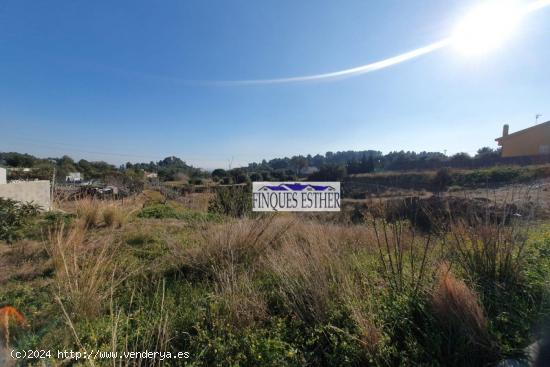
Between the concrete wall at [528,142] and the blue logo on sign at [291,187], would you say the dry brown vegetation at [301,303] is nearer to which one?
the blue logo on sign at [291,187]

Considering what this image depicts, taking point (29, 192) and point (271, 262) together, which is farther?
point (29, 192)

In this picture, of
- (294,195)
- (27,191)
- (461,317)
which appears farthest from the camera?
(294,195)

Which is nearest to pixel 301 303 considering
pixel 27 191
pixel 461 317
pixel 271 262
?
pixel 271 262

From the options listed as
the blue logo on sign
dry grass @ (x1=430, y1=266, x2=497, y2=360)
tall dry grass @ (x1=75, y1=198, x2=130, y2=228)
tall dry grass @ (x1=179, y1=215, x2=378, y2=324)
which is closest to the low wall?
tall dry grass @ (x1=75, y1=198, x2=130, y2=228)

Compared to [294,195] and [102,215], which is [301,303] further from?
[294,195]

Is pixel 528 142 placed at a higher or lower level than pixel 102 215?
higher

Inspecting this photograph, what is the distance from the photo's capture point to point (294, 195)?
7984 mm

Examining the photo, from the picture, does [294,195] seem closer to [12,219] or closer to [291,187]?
[291,187]

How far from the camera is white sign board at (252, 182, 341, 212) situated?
7.80m

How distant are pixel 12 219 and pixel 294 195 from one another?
669 cm

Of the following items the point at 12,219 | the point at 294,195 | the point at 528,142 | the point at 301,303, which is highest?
the point at 528,142

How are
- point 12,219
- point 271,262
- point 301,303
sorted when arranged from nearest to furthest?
point 301,303
point 271,262
point 12,219

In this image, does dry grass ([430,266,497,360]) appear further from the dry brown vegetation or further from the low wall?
the low wall

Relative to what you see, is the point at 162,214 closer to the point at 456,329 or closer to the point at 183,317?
the point at 183,317
